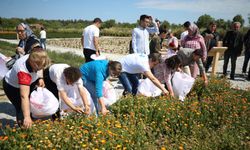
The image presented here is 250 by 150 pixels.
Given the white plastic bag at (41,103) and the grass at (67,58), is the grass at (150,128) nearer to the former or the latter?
the white plastic bag at (41,103)

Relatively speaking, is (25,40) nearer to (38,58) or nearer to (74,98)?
(74,98)

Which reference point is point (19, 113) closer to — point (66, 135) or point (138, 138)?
point (66, 135)

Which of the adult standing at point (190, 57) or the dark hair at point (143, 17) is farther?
the dark hair at point (143, 17)

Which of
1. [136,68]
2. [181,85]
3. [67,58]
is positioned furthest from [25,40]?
[67,58]

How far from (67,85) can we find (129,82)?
1.39 metres

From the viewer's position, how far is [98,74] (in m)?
3.75

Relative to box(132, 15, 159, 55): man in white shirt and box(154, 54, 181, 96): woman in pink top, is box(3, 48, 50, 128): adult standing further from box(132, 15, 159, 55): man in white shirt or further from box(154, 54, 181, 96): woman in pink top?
box(132, 15, 159, 55): man in white shirt

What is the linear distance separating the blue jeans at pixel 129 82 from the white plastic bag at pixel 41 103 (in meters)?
1.45

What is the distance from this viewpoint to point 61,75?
3574 mm

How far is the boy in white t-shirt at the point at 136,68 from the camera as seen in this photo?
429 cm

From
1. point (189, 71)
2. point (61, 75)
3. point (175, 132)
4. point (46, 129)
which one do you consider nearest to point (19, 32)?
point (61, 75)

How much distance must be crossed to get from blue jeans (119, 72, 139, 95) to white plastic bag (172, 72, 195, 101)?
78 centimetres

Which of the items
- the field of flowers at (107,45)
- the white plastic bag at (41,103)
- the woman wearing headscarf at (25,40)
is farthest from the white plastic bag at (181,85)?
the field of flowers at (107,45)

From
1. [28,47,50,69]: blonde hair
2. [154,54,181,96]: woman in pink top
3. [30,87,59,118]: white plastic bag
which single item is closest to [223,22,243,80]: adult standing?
[154,54,181,96]: woman in pink top
